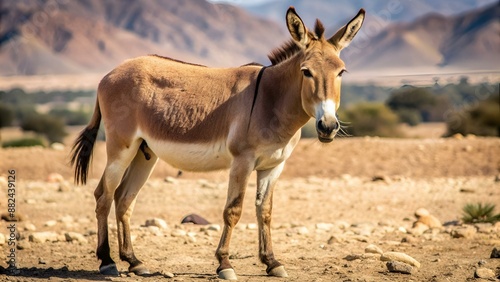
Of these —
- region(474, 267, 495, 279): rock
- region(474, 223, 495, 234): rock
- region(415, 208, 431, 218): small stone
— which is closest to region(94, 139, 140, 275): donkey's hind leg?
region(474, 267, 495, 279): rock

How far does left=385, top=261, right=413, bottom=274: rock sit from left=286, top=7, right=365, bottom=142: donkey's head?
6.83ft

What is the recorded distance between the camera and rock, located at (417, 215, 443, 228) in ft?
42.6

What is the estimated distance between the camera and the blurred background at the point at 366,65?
34000 millimetres

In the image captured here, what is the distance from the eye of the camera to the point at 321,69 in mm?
8148

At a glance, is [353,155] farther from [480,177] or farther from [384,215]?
[384,215]

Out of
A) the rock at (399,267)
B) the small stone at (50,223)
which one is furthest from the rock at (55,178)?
the rock at (399,267)

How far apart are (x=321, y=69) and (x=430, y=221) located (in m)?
5.82

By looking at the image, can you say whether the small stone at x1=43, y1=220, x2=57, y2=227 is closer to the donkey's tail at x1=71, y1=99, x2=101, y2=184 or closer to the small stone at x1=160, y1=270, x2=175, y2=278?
the donkey's tail at x1=71, y1=99, x2=101, y2=184

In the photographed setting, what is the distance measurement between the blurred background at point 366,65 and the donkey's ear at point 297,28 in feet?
11.9

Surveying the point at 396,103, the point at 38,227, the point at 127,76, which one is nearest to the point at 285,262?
the point at 127,76

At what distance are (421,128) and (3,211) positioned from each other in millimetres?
39913

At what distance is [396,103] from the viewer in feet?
189

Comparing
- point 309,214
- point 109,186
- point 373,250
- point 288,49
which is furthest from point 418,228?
point 109,186

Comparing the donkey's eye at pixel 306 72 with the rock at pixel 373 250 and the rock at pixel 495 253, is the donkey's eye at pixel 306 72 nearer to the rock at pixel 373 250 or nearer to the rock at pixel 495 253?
the rock at pixel 373 250
